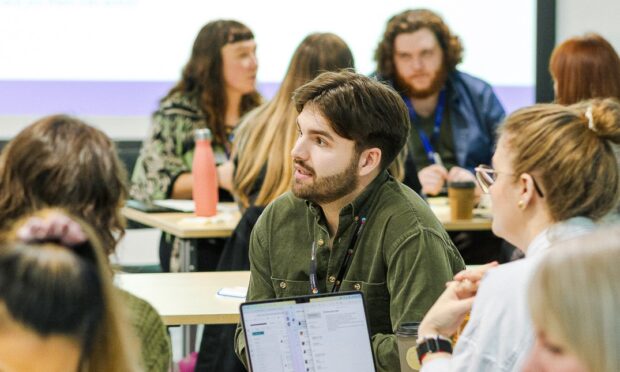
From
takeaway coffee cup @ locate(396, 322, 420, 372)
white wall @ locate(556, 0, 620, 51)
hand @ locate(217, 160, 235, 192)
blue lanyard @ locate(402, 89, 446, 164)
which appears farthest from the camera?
white wall @ locate(556, 0, 620, 51)

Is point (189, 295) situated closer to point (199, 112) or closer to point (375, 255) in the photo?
point (375, 255)

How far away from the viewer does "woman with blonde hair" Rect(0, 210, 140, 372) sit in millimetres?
1435

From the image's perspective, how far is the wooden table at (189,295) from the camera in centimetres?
280

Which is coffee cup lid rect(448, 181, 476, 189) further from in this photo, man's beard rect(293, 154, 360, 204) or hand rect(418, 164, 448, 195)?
man's beard rect(293, 154, 360, 204)

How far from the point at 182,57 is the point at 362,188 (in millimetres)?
3496

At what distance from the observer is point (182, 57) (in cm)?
591

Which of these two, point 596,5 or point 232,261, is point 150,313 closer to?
point 232,261

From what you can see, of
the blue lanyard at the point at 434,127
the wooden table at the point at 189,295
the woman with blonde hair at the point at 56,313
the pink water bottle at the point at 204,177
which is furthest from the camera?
the blue lanyard at the point at 434,127

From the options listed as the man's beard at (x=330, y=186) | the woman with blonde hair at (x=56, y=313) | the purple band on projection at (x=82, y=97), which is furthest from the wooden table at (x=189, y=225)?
the woman with blonde hair at (x=56, y=313)

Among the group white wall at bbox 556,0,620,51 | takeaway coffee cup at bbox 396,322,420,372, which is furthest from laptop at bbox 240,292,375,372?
white wall at bbox 556,0,620,51

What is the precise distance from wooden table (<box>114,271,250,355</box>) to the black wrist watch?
2.95ft

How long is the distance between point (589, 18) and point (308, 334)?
14.4 ft

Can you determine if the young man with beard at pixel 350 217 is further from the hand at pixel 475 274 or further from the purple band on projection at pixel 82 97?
the purple band on projection at pixel 82 97

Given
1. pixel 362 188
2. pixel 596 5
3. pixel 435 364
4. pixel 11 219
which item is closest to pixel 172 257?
pixel 362 188
